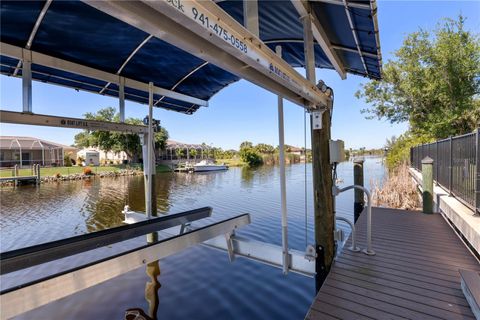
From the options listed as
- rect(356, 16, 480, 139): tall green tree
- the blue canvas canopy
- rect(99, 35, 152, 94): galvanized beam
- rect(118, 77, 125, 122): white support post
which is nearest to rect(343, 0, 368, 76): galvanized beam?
the blue canvas canopy

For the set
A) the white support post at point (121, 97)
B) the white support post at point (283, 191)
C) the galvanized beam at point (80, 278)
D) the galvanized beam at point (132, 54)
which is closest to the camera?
the galvanized beam at point (80, 278)

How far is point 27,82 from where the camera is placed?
11.0ft

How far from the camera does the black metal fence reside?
3913 mm

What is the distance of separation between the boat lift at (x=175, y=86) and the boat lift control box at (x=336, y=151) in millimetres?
307

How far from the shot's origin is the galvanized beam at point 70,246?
2.36 m

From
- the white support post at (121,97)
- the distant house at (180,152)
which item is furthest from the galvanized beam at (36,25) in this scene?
the distant house at (180,152)

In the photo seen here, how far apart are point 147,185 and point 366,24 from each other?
449cm

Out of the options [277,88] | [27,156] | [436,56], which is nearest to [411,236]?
[277,88]

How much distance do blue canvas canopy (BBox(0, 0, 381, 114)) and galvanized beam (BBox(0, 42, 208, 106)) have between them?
0.06m

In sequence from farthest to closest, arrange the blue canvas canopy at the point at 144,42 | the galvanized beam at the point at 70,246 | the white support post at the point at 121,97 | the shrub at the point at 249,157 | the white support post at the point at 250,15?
the shrub at the point at 249,157, the white support post at the point at 121,97, the blue canvas canopy at the point at 144,42, the galvanized beam at the point at 70,246, the white support post at the point at 250,15

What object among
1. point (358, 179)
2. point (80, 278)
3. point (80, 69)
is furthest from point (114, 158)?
point (80, 278)

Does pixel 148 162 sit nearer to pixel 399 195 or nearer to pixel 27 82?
pixel 27 82

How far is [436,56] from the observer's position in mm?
14648

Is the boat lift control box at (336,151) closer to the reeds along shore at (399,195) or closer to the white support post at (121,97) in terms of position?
the white support post at (121,97)
